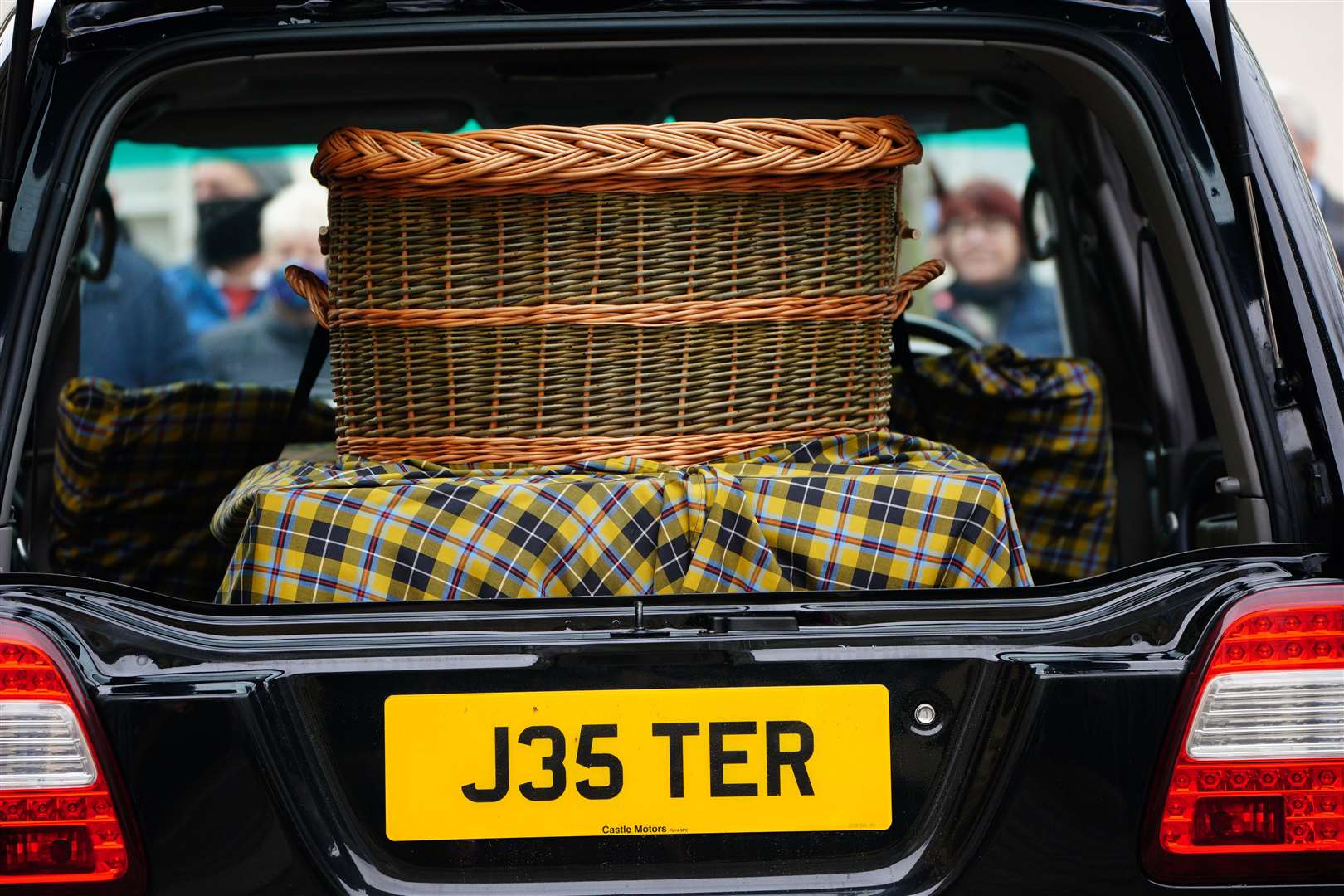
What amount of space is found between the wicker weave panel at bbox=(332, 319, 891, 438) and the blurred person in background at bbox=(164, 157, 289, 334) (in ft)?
5.34

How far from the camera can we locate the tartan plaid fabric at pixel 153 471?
8.65 feet

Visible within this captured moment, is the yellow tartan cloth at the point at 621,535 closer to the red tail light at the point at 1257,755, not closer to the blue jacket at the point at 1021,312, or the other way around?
the red tail light at the point at 1257,755

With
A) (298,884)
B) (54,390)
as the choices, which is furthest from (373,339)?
(54,390)

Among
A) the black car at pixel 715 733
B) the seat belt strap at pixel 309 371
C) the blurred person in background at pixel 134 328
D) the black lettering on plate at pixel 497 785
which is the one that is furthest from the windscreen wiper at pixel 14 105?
the blurred person in background at pixel 134 328

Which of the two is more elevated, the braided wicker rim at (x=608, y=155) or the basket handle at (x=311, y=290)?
the braided wicker rim at (x=608, y=155)

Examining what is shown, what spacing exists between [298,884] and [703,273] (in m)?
0.84

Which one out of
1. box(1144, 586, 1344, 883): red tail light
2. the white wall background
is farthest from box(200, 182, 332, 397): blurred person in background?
the white wall background

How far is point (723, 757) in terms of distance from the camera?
1.38 meters

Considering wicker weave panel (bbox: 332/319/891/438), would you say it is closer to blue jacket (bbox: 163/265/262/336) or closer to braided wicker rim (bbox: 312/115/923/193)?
braided wicker rim (bbox: 312/115/923/193)

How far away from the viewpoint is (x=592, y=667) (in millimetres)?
1391

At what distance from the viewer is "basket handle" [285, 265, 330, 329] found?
6.33 ft

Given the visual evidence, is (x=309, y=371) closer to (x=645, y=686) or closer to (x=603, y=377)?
(x=603, y=377)

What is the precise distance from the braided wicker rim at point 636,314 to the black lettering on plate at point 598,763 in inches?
21.8

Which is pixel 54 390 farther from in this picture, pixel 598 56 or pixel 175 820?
pixel 175 820
